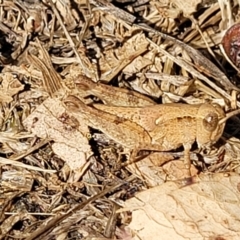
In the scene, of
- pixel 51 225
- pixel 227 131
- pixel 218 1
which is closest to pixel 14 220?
pixel 51 225

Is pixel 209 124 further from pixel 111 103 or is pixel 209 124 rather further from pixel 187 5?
pixel 187 5

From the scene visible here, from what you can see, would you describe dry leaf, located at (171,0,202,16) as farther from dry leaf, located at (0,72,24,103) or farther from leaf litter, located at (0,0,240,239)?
dry leaf, located at (0,72,24,103)

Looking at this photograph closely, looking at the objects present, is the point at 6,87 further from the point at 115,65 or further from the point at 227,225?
the point at 227,225

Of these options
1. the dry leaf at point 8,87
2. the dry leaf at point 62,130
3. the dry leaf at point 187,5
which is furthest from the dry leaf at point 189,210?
the dry leaf at point 187,5

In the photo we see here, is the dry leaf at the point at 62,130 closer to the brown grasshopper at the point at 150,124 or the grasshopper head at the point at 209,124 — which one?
the brown grasshopper at the point at 150,124

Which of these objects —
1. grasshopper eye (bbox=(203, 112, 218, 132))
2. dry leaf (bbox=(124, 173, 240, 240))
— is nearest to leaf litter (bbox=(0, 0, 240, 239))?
dry leaf (bbox=(124, 173, 240, 240))

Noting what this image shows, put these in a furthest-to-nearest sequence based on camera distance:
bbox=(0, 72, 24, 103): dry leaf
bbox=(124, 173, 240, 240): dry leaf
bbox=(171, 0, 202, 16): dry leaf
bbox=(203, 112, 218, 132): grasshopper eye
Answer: bbox=(171, 0, 202, 16): dry leaf, bbox=(0, 72, 24, 103): dry leaf, bbox=(203, 112, 218, 132): grasshopper eye, bbox=(124, 173, 240, 240): dry leaf
